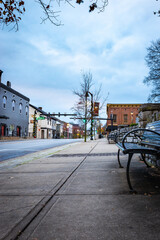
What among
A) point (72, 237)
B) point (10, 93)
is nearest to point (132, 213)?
point (72, 237)

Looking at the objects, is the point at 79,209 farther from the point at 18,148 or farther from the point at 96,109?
the point at 96,109

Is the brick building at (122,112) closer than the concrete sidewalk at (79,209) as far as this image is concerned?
No

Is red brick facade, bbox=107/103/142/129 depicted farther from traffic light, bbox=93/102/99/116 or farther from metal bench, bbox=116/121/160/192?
metal bench, bbox=116/121/160/192

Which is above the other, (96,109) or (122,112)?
(122,112)

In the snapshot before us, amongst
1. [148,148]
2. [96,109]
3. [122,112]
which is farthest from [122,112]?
[148,148]

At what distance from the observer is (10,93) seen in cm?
3741

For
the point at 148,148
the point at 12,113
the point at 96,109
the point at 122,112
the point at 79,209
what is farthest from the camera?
the point at 122,112

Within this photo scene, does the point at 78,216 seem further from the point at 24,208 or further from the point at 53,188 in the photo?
the point at 53,188

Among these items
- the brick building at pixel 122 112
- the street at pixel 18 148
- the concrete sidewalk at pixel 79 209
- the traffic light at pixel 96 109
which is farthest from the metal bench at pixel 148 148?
the brick building at pixel 122 112

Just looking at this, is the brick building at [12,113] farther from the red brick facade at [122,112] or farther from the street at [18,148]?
the red brick facade at [122,112]

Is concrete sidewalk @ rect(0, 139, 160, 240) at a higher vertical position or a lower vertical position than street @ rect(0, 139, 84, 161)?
higher

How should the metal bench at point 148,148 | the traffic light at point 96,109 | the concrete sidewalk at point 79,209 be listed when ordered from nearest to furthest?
the concrete sidewalk at point 79,209
the metal bench at point 148,148
the traffic light at point 96,109

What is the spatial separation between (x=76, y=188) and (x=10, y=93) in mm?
37171

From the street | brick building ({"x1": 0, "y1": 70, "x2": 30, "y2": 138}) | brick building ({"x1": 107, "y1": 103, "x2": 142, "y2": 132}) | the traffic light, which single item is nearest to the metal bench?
the street
